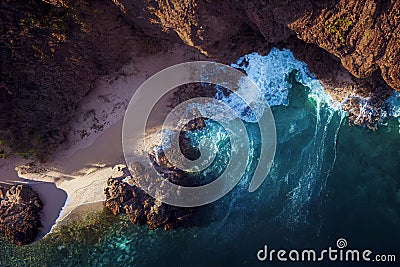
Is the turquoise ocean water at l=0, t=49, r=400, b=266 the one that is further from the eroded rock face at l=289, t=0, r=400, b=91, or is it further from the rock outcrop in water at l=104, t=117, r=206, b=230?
the eroded rock face at l=289, t=0, r=400, b=91

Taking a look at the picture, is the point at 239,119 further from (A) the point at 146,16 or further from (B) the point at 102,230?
(B) the point at 102,230

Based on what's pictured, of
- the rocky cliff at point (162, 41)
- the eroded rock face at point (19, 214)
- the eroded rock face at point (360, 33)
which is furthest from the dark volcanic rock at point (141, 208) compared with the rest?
the eroded rock face at point (360, 33)

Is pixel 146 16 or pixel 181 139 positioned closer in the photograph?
pixel 146 16

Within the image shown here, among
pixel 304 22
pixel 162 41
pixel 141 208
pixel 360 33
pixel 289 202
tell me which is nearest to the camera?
pixel 360 33

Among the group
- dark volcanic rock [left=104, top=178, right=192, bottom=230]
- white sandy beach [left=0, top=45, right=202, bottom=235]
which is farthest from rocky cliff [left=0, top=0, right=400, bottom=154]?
dark volcanic rock [left=104, top=178, right=192, bottom=230]

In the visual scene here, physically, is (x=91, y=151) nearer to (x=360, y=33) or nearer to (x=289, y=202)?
(x=289, y=202)

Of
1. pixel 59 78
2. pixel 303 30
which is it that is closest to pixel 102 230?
pixel 59 78

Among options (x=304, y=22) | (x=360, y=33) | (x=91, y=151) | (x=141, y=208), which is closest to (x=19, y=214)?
(x=91, y=151)
